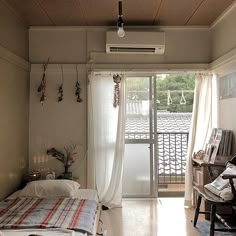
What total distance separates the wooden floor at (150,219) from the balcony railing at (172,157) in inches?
47.7

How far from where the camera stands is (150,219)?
396 cm

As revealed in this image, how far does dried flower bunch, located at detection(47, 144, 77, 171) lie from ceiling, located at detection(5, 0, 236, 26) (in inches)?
71.2

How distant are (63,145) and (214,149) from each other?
2.12 metres

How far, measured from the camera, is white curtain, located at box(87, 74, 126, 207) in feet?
14.9

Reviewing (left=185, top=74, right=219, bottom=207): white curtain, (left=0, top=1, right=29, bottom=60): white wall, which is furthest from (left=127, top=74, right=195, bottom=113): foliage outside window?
(left=0, top=1, right=29, bottom=60): white wall

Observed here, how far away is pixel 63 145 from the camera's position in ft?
15.2

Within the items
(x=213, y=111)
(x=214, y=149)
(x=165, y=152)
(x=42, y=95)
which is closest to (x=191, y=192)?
(x=214, y=149)

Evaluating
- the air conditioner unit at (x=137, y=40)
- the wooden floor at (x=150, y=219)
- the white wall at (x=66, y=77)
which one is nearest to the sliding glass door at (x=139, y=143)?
the wooden floor at (x=150, y=219)

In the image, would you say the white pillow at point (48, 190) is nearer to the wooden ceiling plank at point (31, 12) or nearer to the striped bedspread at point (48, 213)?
the striped bedspread at point (48, 213)

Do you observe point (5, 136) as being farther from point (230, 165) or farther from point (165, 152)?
point (165, 152)

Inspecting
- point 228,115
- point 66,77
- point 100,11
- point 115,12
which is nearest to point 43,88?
point 66,77

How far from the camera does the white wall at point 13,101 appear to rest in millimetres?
3635

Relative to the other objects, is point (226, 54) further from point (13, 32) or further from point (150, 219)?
point (13, 32)

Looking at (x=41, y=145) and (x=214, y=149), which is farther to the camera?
(x=41, y=145)
